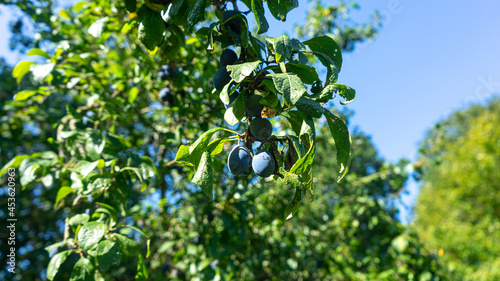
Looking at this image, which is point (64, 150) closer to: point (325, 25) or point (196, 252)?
point (196, 252)

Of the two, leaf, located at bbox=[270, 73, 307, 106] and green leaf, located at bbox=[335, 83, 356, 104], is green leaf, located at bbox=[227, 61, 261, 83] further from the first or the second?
green leaf, located at bbox=[335, 83, 356, 104]

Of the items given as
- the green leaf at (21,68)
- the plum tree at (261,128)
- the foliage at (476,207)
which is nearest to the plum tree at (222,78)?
the plum tree at (261,128)

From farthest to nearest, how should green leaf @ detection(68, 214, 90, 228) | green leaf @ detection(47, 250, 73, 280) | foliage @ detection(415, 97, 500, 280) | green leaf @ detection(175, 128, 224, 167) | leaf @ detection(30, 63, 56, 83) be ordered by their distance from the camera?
1. foliage @ detection(415, 97, 500, 280)
2. leaf @ detection(30, 63, 56, 83)
3. green leaf @ detection(68, 214, 90, 228)
4. green leaf @ detection(47, 250, 73, 280)
5. green leaf @ detection(175, 128, 224, 167)

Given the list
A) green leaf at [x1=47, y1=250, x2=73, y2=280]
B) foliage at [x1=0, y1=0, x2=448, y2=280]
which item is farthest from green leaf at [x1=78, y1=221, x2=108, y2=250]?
green leaf at [x1=47, y1=250, x2=73, y2=280]

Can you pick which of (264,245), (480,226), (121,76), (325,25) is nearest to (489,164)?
(480,226)

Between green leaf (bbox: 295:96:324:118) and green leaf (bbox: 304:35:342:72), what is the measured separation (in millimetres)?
207

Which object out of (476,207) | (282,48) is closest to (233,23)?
(282,48)

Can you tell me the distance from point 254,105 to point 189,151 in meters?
0.19

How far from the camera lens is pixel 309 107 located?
2.16ft

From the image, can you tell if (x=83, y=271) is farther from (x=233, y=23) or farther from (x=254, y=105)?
(x=233, y=23)

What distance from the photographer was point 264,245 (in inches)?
101

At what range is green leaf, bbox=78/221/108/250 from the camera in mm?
1033

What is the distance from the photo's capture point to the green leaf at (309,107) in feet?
2.15

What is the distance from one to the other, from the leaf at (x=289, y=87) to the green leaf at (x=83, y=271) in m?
0.94
